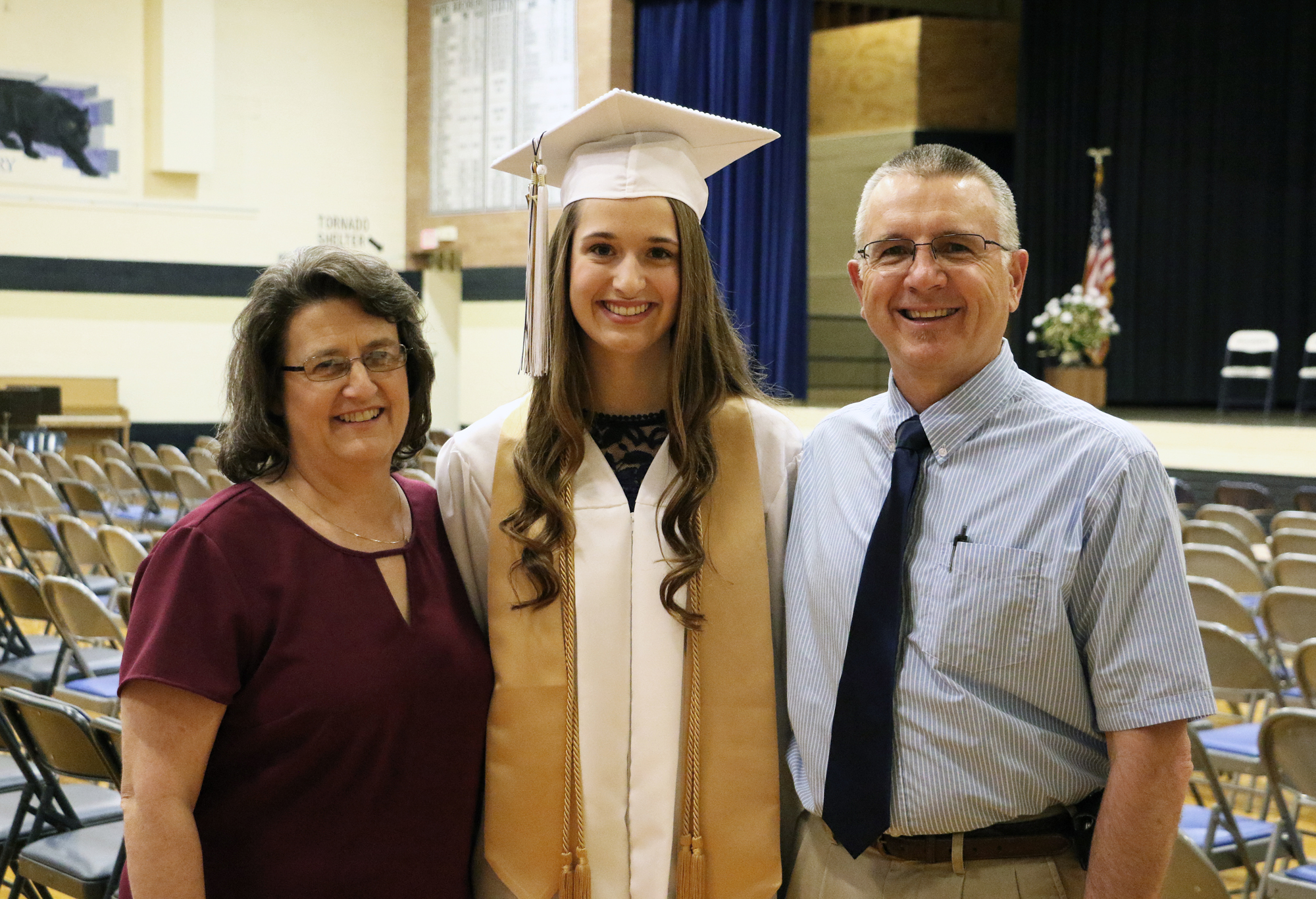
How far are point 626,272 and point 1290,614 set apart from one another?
3.16 meters

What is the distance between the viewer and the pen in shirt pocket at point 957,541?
1656 mm

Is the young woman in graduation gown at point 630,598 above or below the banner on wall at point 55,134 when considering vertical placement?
below

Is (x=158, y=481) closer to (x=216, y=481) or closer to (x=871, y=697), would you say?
(x=216, y=481)

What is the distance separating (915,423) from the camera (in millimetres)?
1764

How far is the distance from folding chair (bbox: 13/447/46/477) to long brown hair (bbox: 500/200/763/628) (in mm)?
7345

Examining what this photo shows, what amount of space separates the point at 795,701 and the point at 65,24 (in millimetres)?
12546

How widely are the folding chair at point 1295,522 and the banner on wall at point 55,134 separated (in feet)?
35.1

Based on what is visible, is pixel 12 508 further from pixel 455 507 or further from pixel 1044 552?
pixel 1044 552

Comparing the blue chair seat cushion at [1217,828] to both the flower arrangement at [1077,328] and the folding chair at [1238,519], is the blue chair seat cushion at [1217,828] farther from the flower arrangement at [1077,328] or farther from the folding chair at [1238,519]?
the flower arrangement at [1077,328]

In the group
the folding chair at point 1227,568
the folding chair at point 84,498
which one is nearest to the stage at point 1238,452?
the folding chair at point 1227,568

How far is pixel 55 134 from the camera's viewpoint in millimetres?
11945

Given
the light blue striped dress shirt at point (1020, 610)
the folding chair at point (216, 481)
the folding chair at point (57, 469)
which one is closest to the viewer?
the light blue striped dress shirt at point (1020, 610)

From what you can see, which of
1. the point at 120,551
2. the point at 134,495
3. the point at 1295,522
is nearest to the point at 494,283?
the point at 134,495

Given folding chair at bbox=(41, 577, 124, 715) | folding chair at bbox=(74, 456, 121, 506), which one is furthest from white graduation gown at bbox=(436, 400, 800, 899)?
folding chair at bbox=(74, 456, 121, 506)
